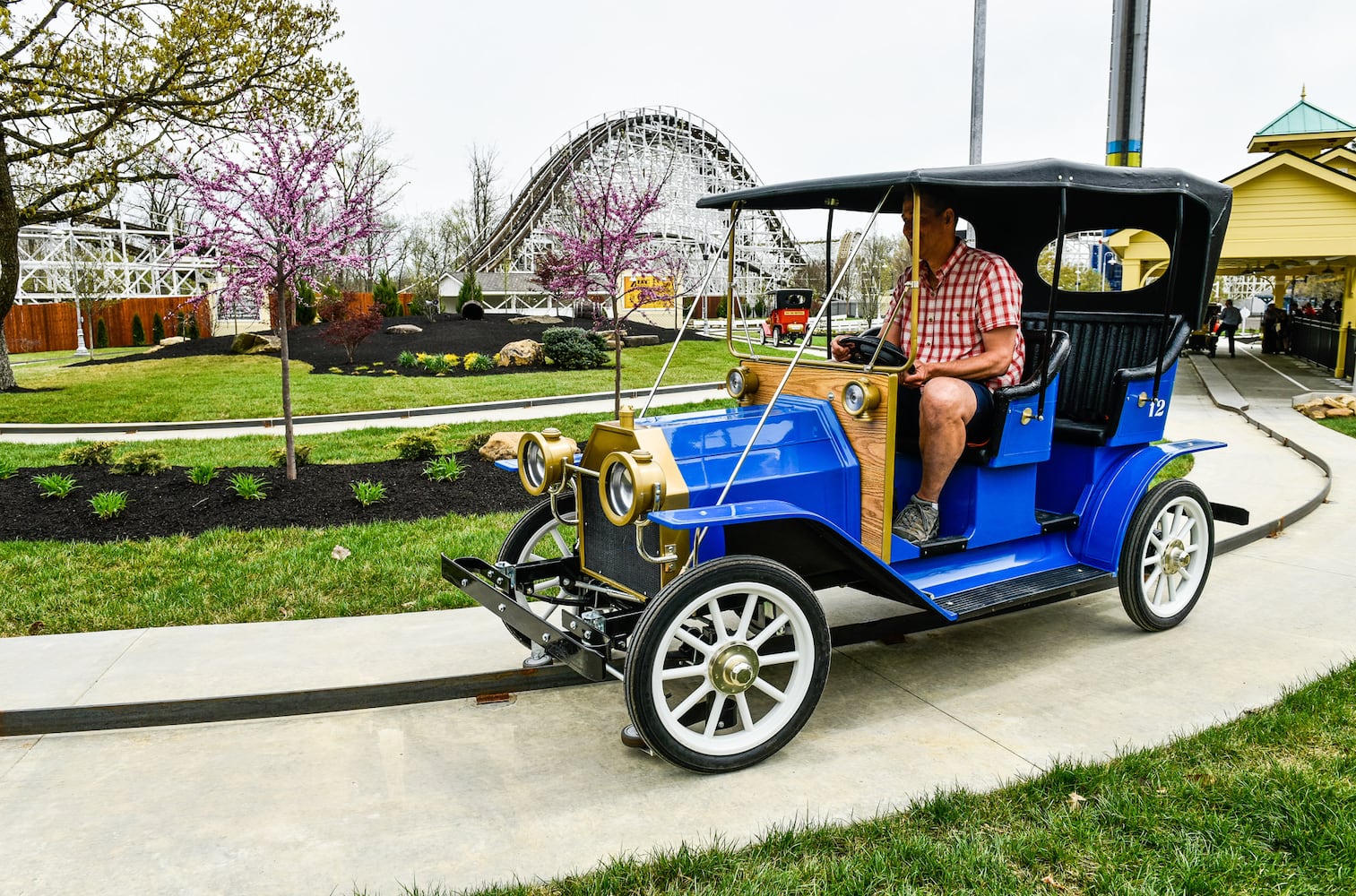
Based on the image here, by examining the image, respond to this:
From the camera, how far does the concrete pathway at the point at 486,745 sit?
129 inches

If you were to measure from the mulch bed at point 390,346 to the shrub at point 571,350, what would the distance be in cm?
77

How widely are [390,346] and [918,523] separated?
2381cm

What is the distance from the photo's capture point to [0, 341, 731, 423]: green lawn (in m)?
15.9

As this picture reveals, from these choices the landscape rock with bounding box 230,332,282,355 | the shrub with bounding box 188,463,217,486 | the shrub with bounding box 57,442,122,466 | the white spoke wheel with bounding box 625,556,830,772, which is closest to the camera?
the white spoke wheel with bounding box 625,556,830,772

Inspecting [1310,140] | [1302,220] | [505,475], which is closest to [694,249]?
[1310,140]

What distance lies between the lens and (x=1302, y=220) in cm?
1775

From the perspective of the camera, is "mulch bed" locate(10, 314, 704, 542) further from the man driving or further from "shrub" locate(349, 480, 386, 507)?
the man driving

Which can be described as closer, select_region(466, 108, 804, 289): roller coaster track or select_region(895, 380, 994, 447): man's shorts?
select_region(895, 380, 994, 447): man's shorts

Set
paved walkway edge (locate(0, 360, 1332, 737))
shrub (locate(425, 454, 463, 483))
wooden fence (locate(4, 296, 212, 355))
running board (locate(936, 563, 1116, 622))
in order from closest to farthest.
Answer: paved walkway edge (locate(0, 360, 1332, 737)), running board (locate(936, 563, 1116, 622)), shrub (locate(425, 454, 463, 483)), wooden fence (locate(4, 296, 212, 355))

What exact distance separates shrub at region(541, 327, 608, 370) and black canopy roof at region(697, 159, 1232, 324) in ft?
59.1

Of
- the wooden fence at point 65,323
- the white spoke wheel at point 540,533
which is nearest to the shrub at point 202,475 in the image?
the white spoke wheel at point 540,533

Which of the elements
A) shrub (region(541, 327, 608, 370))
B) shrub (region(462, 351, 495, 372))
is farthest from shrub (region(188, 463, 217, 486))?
shrub (region(541, 327, 608, 370))

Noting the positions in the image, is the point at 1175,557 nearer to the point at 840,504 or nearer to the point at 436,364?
the point at 840,504

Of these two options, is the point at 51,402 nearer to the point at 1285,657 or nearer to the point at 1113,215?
the point at 1113,215
